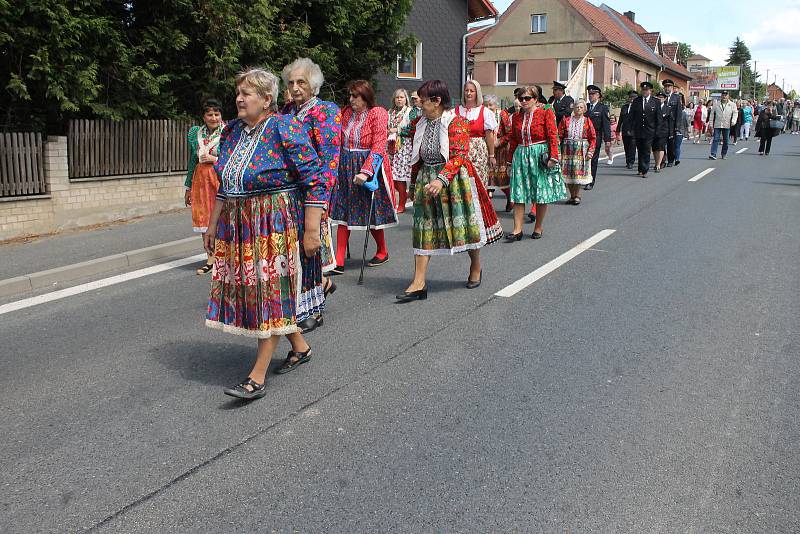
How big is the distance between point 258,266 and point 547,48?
4821 centimetres

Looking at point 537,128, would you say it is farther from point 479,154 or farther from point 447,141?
point 447,141

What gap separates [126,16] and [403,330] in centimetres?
859

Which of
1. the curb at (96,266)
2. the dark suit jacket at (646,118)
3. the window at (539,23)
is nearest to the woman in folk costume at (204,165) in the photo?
the curb at (96,266)

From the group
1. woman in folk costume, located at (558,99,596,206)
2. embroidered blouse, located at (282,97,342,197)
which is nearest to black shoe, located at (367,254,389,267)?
embroidered blouse, located at (282,97,342,197)

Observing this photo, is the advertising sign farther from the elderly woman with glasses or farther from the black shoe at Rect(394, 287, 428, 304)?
the elderly woman with glasses

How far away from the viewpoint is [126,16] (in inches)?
461

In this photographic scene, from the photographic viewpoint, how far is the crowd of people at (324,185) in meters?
4.06

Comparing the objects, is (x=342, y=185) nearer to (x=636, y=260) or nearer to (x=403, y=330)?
(x=403, y=330)

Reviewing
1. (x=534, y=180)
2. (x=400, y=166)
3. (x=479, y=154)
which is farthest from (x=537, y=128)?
(x=400, y=166)

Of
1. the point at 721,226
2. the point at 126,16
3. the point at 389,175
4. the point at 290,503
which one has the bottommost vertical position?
the point at 290,503

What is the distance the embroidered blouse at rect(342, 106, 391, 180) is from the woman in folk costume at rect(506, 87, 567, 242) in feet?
8.63

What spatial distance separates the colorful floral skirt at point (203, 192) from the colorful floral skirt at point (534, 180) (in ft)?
12.0

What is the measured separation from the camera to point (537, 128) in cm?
932

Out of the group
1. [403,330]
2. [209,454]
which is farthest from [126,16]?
[209,454]
